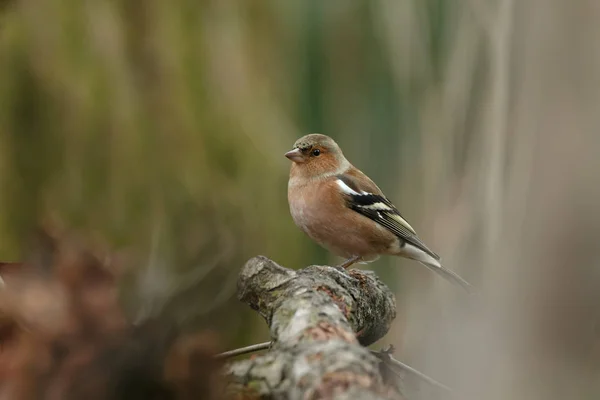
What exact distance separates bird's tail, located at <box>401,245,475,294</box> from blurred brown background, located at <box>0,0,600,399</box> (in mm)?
17

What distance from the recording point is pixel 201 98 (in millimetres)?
1385

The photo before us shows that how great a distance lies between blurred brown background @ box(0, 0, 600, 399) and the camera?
3.14ft

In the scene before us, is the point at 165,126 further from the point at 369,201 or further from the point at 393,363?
the point at 393,363

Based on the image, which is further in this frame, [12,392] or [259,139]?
[259,139]

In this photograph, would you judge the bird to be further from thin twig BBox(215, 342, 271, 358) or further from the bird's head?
thin twig BBox(215, 342, 271, 358)

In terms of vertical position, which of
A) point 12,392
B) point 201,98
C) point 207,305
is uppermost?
point 201,98

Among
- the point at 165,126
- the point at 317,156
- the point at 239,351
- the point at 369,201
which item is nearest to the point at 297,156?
the point at 317,156

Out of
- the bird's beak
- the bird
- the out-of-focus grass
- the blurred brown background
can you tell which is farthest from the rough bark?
the out-of-focus grass

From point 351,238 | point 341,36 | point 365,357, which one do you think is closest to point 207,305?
point 351,238

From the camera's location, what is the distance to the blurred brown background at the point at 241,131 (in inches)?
37.6

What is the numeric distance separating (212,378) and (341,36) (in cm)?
88

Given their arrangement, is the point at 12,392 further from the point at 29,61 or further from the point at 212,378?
the point at 29,61

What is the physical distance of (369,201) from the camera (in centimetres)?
118

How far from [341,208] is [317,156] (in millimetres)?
116
